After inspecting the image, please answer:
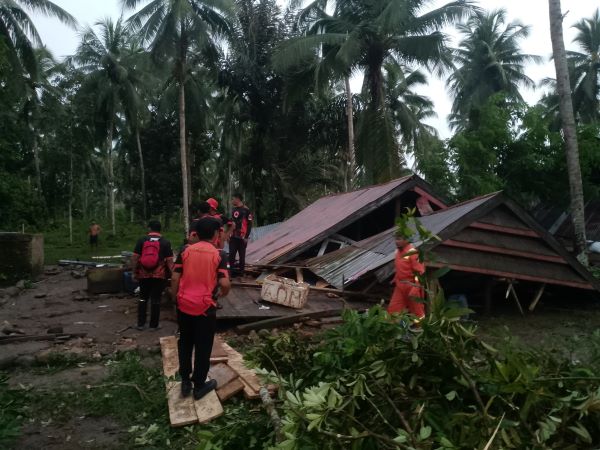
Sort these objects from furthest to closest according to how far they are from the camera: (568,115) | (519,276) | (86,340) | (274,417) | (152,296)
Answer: (568,115)
(519,276)
(152,296)
(86,340)
(274,417)

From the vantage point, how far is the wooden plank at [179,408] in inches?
176

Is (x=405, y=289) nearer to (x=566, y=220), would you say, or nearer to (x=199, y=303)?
(x=199, y=303)

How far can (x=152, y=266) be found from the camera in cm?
810

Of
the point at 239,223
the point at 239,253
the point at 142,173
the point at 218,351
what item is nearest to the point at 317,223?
the point at 239,253

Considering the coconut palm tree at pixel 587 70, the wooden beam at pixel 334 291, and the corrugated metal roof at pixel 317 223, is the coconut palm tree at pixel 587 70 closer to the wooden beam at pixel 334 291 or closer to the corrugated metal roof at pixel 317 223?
the corrugated metal roof at pixel 317 223

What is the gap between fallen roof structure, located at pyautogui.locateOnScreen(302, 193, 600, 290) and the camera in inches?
352

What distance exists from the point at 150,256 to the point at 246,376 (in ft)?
11.5

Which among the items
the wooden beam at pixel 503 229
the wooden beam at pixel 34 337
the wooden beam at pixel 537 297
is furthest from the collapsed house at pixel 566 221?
the wooden beam at pixel 34 337

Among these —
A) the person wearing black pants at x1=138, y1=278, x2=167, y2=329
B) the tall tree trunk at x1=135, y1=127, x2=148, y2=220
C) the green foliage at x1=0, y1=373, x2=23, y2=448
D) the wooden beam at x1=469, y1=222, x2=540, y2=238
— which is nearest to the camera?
the green foliage at x1=0, y1=373, x2=23, y2=448

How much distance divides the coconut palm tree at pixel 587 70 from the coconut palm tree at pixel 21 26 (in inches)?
1214

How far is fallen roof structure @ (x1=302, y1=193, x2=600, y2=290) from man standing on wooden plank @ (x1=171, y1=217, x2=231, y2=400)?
4403 millimetres

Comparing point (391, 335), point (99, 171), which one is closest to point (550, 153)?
point (391, 335)

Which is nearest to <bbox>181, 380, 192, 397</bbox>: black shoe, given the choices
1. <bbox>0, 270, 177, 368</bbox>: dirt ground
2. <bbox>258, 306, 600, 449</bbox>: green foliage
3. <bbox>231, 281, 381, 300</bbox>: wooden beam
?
<bbox>258, 306, 600, 449</bbox>: green foliage

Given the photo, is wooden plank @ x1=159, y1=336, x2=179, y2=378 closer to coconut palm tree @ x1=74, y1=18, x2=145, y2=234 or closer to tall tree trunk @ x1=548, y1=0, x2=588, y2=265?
tall tree trunk @ x1=548, y1=0, x2=588, y2=265
